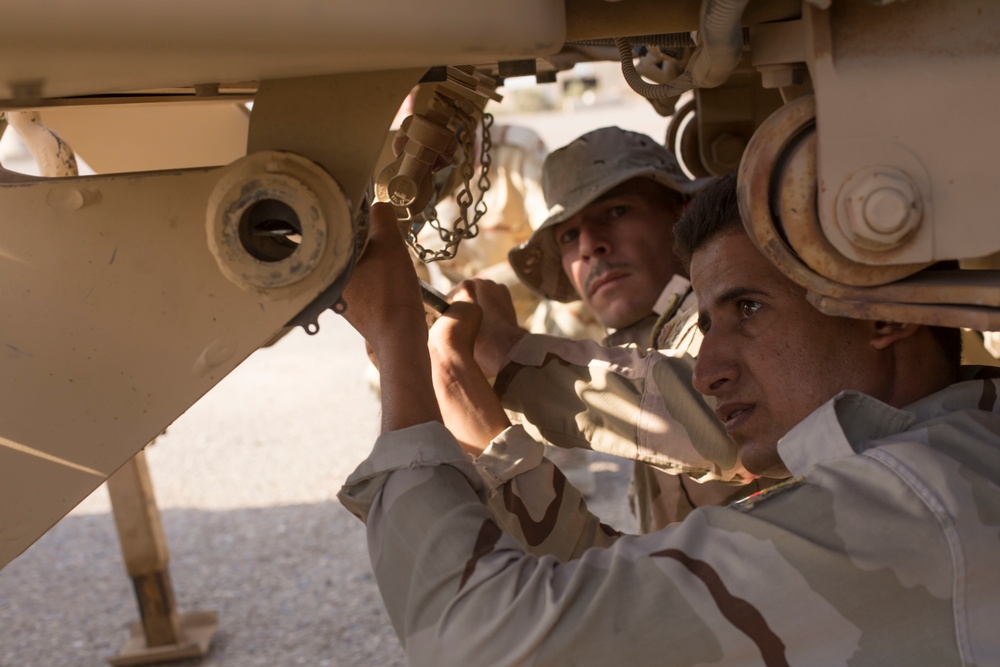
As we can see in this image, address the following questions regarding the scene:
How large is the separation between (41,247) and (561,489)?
2.66 ft

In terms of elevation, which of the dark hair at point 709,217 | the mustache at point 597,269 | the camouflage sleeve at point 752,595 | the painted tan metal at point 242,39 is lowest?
the camouflage sleeve at point 752,595

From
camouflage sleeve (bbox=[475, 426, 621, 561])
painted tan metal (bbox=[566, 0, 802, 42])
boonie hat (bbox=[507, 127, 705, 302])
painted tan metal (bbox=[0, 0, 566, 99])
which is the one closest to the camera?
painted tan metal (bbox=[0, 0, 566, 99])

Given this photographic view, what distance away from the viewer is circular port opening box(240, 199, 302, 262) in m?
1.08

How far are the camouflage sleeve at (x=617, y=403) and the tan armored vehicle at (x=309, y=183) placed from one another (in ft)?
2.09

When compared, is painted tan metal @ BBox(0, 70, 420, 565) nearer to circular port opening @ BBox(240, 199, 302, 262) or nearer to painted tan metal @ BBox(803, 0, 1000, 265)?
circular port opening @ BBox(240, 199, 302, 262)

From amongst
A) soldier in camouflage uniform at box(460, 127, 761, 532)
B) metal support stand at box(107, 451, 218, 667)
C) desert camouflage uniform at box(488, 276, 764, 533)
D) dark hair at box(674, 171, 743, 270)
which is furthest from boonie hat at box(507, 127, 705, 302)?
metal support stand at box(107, 451, 218, 667)

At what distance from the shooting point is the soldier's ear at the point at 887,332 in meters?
1.24

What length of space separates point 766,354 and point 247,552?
11.6ft

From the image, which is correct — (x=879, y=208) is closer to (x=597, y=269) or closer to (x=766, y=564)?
(x=766, y=564)

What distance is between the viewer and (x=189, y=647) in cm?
353

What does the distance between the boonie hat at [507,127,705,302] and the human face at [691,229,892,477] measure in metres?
1.14

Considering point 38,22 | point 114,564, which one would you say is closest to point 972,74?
point 38,22

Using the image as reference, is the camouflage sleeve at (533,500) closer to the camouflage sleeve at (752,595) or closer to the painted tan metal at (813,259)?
the camouflage sleeve at (752,595)

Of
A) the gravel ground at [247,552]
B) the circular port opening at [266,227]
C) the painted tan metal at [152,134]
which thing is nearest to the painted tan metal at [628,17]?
the circular port opening at [266,227]
